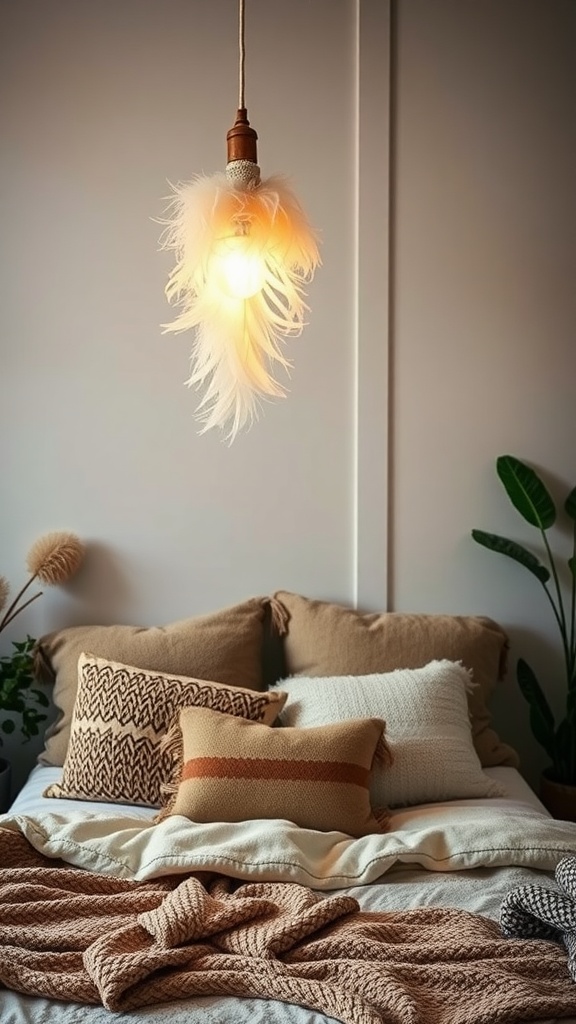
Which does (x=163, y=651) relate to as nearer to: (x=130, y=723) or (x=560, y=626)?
(x=130, y=723)

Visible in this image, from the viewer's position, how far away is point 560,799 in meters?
3.18

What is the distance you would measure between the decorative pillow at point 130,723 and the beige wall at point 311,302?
1.86 ft

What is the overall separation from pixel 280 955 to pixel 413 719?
1.04m

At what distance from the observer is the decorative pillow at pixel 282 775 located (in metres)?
2.40

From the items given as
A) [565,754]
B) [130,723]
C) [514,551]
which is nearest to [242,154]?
[130,723]

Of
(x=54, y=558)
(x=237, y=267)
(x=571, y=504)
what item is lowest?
(x=54, y=558)

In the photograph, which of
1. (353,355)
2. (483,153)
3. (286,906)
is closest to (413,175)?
(483,153)

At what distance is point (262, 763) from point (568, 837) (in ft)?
2.23

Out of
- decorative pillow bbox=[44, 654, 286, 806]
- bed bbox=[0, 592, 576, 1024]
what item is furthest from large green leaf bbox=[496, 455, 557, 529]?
decorative pillow bbox=[44, 654, 286, 806]

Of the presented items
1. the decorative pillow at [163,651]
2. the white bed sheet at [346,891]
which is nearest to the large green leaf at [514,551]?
the white bed sheet at [346,891]

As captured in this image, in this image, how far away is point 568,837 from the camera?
234 centimetres

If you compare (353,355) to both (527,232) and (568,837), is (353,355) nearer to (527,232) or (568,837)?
(527,232)

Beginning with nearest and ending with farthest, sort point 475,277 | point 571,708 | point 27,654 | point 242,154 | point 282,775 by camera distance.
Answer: point 242,154 < point 282,775 < point 27,654 < point 571,708 < point 475,277

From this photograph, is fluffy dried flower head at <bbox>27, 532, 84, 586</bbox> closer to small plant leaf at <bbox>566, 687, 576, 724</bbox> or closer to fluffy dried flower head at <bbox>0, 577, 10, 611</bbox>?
fluffy dried flower head at <bbox>0, 577, 10, 611</bbox>
